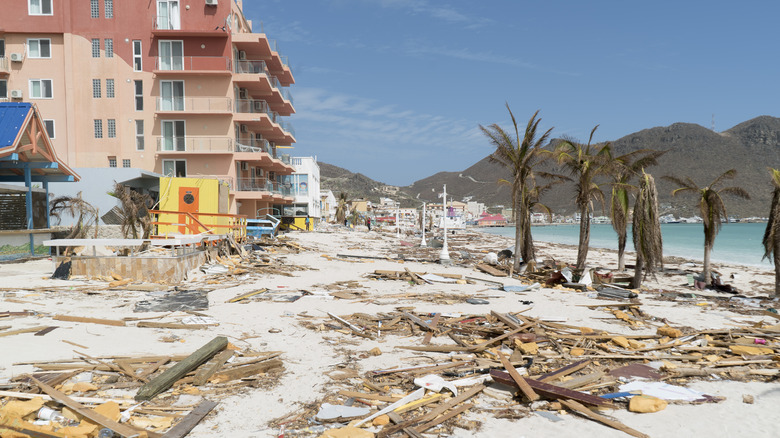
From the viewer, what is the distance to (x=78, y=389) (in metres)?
5.16

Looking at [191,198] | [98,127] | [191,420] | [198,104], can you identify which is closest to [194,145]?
[198,104]

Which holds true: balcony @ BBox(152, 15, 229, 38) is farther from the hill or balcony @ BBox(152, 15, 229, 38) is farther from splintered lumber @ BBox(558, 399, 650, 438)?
the hill

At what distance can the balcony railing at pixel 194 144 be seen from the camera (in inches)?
1371

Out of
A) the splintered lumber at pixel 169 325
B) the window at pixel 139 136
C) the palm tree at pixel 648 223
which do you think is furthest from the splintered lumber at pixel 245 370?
the window at pixel 139 136

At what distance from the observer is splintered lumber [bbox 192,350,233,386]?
558 centimetres

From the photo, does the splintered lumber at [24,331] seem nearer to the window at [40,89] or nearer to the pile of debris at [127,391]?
the pile of debris at [127,391]

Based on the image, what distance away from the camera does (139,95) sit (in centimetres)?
3519

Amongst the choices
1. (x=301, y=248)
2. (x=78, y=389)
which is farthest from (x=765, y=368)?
(x=301, y=248)

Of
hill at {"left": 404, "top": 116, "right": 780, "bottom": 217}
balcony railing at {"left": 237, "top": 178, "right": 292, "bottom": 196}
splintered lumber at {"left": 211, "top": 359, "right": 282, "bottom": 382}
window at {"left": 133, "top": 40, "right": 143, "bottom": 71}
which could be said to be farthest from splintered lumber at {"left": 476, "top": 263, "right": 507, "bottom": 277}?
hill at {"left": 404, "top": 116, "right": 780, "bottom": 217}

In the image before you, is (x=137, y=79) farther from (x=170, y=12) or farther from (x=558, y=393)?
(x=558, y=393)

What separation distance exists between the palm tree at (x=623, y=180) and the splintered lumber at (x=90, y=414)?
18.0 meters

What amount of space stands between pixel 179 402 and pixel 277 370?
4.80ft

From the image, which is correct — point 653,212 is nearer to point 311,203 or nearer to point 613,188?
point 613,188

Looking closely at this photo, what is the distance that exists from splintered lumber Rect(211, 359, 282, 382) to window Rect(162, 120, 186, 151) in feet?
107
